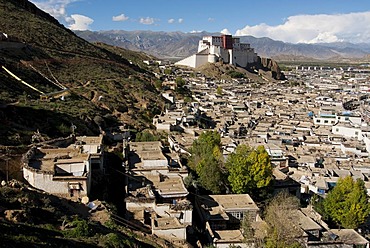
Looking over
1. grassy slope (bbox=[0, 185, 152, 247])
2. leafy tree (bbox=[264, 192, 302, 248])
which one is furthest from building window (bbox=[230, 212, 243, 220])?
grassy slope (bbox=[0, 185, 152, 247])

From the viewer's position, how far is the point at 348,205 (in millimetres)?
16328

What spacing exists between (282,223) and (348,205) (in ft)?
14.4

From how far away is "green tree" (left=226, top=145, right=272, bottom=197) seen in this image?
1661 cm

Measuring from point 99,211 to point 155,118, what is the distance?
1780 centimetres

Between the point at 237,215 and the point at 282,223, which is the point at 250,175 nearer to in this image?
the point at 237,215

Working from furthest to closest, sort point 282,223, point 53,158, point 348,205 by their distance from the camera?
point 348,205 < point 53,158 < point 282,223

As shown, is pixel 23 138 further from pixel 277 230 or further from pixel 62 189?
pixel 277 230

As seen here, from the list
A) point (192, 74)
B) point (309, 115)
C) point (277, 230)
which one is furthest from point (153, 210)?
point (192, 74)

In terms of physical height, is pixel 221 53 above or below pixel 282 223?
above

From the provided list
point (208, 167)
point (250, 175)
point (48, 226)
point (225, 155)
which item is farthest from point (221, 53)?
point (48, 226)

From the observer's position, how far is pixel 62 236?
9570 mm

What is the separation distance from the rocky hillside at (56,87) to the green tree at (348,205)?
1258cm

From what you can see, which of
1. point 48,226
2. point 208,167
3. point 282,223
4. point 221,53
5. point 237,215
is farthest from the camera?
point 221,53

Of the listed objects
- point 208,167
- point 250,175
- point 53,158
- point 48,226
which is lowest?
point 250,175
